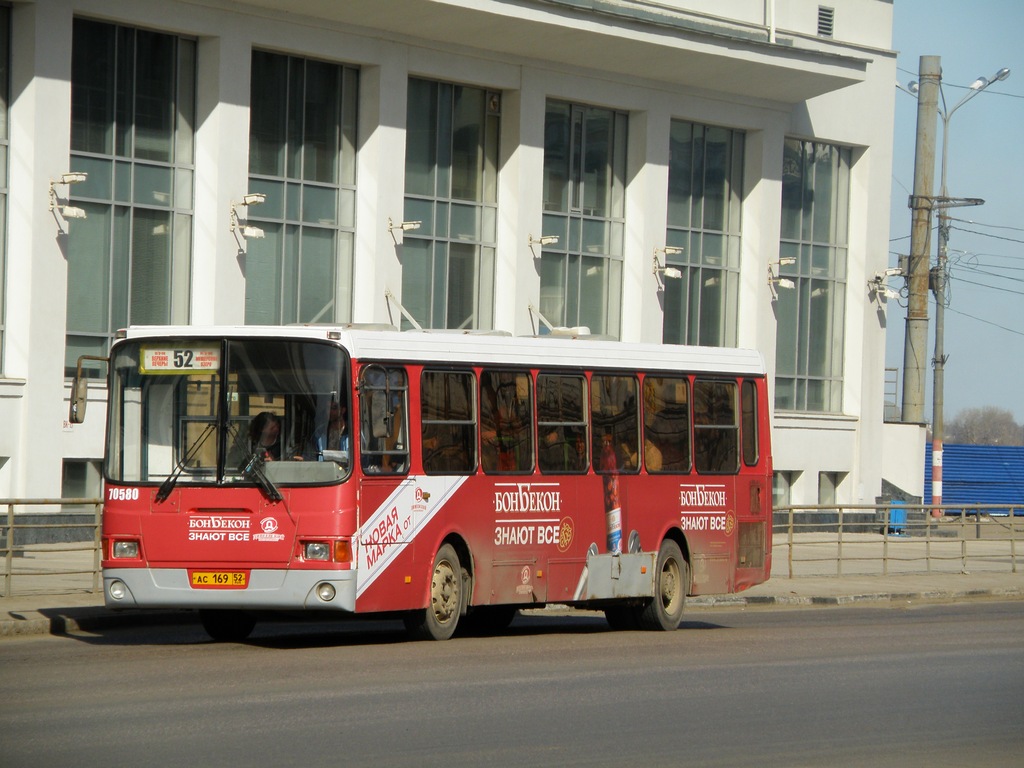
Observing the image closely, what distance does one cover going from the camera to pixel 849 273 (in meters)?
43.4

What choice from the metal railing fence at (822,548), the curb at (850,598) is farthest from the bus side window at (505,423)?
the curb at (850,598)

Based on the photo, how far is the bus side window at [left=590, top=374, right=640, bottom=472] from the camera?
56.8 feet

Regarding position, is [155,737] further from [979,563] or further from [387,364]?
[979,563]

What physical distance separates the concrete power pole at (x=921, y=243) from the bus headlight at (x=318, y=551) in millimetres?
32569

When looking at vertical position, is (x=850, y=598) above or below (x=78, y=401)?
below

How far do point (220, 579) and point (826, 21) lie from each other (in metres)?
30.7

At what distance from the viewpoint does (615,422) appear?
17.5 m

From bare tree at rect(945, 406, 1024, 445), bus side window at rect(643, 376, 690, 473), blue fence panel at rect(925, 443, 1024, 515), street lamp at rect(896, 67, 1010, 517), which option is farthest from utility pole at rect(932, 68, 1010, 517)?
bare tree at rect(945, 406, 1024, 445)

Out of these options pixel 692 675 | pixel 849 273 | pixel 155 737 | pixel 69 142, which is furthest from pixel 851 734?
pixel 849 273

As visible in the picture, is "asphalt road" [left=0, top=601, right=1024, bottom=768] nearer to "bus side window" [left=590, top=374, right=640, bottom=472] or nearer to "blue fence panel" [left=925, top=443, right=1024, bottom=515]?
"bus side window" [left=590, top=374, right=640, bottom=472]

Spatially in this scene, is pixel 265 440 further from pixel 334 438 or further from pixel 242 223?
pixel 242 223

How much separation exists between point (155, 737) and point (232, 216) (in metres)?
22.3

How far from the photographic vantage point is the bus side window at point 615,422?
1731 centimetres

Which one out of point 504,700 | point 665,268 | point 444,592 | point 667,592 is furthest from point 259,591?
point 665,268
